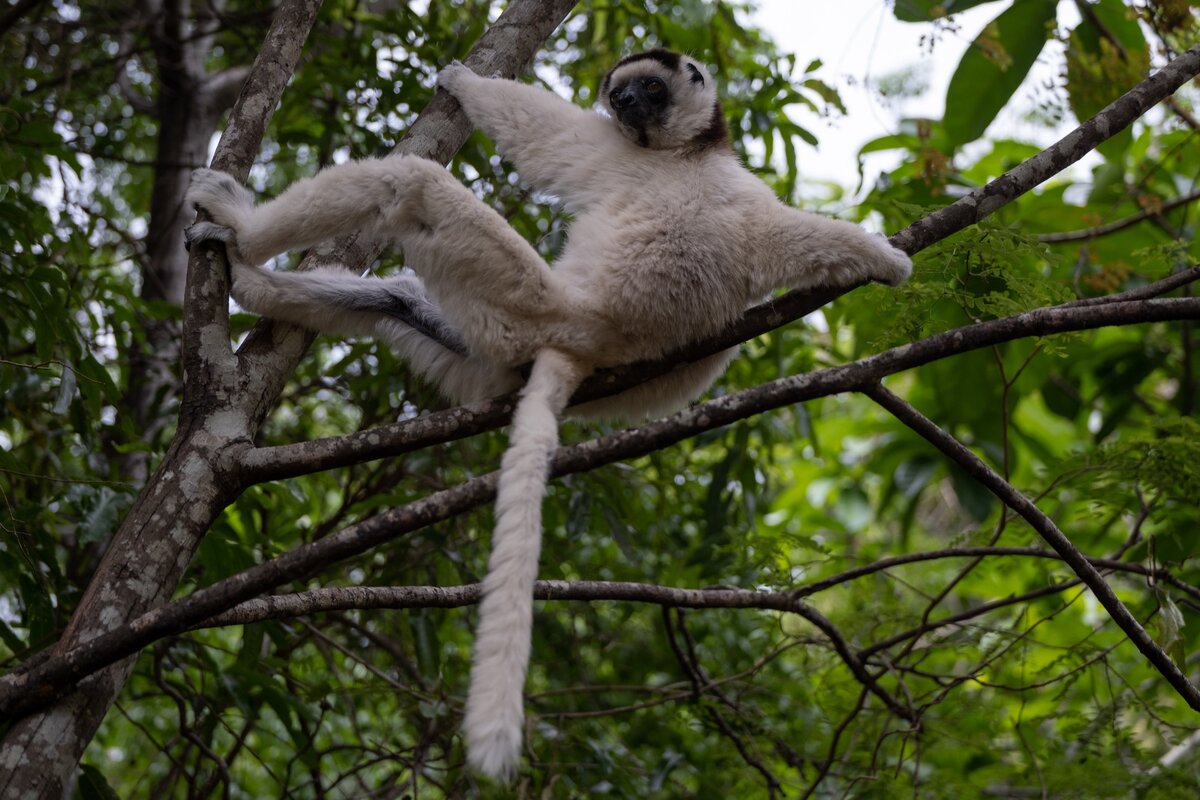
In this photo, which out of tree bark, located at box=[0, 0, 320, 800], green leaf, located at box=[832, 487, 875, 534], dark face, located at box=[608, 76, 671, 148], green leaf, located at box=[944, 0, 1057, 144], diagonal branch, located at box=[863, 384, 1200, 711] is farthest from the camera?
green leaf, located at box=[832, 487, 875, 534]

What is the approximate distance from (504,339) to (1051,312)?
175cm

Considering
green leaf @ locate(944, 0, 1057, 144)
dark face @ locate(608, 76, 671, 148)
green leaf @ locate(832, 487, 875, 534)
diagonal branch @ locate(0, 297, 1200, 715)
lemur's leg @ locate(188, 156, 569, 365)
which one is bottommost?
diagonal branch @ locate(0, 297, 1200, 715)

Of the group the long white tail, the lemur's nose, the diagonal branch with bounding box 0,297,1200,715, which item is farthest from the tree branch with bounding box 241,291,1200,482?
the lemur's nose

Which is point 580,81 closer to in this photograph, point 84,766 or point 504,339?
point 504,339

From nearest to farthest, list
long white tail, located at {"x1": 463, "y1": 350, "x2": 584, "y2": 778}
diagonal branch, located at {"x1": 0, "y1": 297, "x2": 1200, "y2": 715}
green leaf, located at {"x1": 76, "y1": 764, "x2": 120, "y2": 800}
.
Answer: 1. long white tail, located at {"x1": 463, "y1": 350, "x2": 584, "y2": 778}
2. diagonal branch, located at {"x1": 0, "y1": 297, "x2": 1200, "y2": 715}
3. green leaf, located at {"x1": 76, "y1": 764, "x2": 120, "y2": 800}

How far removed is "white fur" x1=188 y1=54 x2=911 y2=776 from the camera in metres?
3.45

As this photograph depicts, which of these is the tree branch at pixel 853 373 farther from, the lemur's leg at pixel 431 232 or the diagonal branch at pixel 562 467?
the lemur's leg at pixel 431 232

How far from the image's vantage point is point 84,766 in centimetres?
354

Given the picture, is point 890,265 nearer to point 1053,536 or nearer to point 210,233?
point 1053,536

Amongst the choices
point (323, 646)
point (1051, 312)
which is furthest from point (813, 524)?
point (1051, 312)

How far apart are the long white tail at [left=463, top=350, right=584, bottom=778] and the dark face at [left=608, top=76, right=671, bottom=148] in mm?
1456

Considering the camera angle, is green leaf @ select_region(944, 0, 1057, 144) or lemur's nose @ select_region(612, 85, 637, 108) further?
green leaf @ select_region(944, 0, 1057, 144)

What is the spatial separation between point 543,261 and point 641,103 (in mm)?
1152

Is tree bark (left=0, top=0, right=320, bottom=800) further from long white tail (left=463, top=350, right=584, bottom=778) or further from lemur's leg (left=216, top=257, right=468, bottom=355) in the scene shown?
long white tail (left=463, top=350, right=584, bottom=778)
